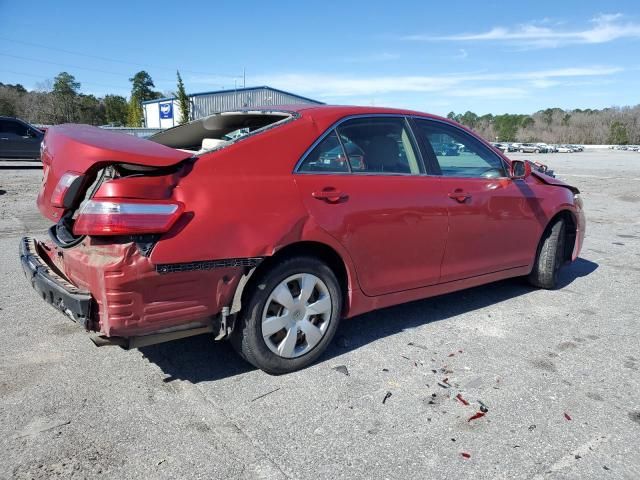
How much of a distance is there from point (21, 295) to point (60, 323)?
35.9 inches

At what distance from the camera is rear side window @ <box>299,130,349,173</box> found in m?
3.21

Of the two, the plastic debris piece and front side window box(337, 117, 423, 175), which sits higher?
front side window box(337, 117, 423, 175)

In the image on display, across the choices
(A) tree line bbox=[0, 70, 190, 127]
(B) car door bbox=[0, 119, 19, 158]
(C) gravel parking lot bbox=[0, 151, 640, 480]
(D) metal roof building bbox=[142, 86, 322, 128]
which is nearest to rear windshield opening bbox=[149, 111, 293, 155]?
(C) gravel parking lot bbox=[0, 151, 640, 480]

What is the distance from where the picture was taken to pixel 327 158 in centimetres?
331

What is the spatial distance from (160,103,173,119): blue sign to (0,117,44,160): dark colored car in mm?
27078

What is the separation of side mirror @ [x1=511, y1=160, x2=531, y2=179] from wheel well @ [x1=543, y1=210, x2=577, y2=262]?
0.82 metres

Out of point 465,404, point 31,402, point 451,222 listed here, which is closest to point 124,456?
point 31,402

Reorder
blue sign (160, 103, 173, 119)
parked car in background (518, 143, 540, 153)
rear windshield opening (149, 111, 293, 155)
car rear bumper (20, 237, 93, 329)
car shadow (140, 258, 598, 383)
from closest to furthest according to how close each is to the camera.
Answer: car rear bumper (20, 237, 93, 329)
car shadow (140, 258, 598, 383)
rear windshield opening (149, 111, 293, 155)
blue sign (160, 103, 173, 119)
parked car in background (518, 143, 540, 153)

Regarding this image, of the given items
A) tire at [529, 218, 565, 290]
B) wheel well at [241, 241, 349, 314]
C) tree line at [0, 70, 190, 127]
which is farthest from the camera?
tree line at [0, 70, 190, 127]

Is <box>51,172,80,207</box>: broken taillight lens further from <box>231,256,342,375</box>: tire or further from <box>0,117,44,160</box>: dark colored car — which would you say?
<box>0,117,44,160</box>: dark colored car

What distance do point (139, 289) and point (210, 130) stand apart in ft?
6.57

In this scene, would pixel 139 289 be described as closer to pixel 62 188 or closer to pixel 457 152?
pixel 62 188

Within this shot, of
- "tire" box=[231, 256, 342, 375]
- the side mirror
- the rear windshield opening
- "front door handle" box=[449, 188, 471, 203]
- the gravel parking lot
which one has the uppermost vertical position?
the rear windshield opening

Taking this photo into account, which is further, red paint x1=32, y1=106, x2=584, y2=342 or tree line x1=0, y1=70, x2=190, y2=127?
tree line x1=0, y1=70, x2=190, y2=127
